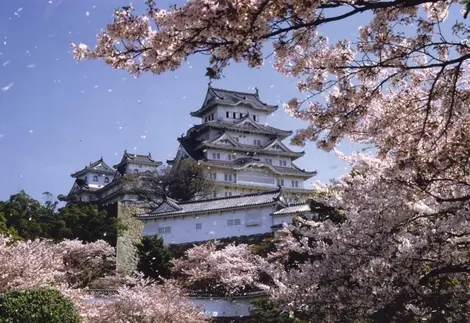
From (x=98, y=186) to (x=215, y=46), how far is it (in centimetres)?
4557

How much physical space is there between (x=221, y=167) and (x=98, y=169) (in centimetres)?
1533

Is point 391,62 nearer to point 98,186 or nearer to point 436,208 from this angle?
point 436,208

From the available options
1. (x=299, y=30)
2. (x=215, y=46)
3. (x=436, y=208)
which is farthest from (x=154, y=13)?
(x=436, y=208)

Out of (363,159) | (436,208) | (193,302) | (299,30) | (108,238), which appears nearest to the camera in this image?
(299,30)

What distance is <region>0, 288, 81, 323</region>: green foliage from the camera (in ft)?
33.3

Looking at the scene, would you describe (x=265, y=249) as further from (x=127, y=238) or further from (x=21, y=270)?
(x=21, y=270)

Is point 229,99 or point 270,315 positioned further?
point 229,99

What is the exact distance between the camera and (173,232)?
26922 millimetres

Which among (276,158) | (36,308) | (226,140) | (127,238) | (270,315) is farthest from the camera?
(276,158)

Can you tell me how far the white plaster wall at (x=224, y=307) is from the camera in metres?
16.9

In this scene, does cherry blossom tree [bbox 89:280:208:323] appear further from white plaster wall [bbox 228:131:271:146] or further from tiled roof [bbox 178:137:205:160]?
white plaster wall [bbox 228:131:271:146]

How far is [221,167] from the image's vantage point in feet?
123

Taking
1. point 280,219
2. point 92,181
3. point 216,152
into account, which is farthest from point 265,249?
point 92,181

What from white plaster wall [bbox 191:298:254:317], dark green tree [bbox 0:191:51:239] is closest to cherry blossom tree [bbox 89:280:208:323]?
white plaster wall [bbox 191:298:254:317]
